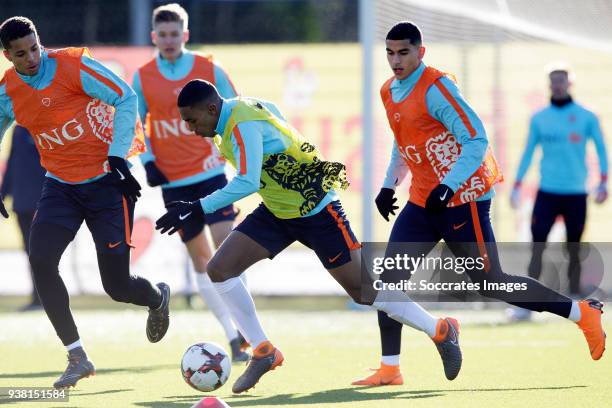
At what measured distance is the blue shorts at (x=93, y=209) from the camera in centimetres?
781

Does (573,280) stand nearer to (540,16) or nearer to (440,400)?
(540,16)

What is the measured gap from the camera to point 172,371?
8766 millimetres

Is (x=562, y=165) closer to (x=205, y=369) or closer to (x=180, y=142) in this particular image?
(x=180, y=142)

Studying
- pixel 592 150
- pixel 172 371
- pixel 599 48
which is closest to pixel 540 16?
pixel 599 48

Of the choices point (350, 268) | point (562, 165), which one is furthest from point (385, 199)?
point (562, 165)

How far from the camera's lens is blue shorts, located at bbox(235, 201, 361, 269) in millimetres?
7504

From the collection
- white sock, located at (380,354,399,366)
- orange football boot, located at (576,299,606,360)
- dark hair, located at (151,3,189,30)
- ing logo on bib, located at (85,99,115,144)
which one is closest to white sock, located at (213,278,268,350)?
white sock, located at (380,354,399,366)

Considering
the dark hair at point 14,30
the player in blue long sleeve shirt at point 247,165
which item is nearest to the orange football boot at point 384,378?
the player in blue long sleeve shirt at point 247,165

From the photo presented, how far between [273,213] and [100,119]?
4.10 ft

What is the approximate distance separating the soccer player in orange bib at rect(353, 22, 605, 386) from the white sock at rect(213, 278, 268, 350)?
0.73 m

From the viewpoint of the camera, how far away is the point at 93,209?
788cm

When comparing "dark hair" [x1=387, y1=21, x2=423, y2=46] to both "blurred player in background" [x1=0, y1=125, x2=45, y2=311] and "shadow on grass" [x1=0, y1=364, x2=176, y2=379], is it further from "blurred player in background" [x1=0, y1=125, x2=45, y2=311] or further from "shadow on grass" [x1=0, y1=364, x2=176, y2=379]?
"blurred player in background" [x1=0, y1=125, x2=45, y2=311]

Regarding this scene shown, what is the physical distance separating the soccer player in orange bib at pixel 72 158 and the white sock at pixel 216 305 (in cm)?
137

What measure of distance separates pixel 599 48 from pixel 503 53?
39.7 inches
